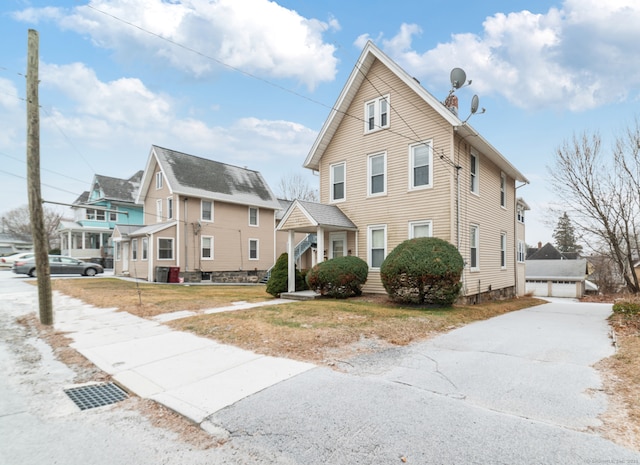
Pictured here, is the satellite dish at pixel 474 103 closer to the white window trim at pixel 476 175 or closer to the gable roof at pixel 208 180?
the white window trim at pixel 476 175

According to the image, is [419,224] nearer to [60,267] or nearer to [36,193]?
[36,193]

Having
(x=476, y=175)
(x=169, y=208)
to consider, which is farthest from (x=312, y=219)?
(x=169, y=208)

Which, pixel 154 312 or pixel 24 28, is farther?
pixel 154 312

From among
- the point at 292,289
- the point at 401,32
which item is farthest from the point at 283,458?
the point at 401,32

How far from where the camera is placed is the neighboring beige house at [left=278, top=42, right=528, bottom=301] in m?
12.2

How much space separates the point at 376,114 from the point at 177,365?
38.2 ft

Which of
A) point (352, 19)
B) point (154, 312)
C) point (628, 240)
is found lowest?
point (154, 312)

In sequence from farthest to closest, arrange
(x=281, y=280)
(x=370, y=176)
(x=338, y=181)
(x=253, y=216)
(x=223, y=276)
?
(x=253, y=216) < (x=223, y=276) < (x=338, y=181) < (x=370, y=176) < (x=281, y=280)

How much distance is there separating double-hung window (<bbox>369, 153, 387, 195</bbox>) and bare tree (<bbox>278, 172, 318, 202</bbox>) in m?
26.2

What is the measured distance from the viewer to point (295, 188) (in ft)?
136

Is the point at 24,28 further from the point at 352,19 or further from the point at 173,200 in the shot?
the point at 173,200

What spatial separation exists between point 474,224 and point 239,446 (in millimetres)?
12277

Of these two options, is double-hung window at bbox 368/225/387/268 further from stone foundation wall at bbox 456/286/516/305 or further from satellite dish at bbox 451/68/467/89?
satellite dish at bbox 451/68/467/89

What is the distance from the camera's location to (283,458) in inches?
111
